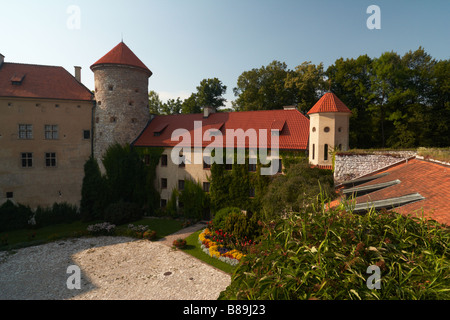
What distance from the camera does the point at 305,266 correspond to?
16.1 feet

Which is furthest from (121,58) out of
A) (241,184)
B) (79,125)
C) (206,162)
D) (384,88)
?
(384,88)

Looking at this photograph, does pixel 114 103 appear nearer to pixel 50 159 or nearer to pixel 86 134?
pixel 86 134

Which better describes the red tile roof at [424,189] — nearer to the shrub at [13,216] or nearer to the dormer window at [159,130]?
the dormer window at [159,130]

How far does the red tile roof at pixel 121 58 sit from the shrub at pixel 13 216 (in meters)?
16.8

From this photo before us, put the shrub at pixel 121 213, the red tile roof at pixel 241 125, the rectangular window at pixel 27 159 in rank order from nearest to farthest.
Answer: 1. the red tile roof at pixel 241 125
2. the shrub at pixel 121 213
3. the rectangular window at pixel 27 159

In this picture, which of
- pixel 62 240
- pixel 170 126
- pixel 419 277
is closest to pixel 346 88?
pixel 170 126

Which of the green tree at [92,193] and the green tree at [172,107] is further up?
the green tree at [172,107]

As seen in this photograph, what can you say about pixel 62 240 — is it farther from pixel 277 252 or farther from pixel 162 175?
pixel 277 252

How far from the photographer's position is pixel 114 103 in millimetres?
27797

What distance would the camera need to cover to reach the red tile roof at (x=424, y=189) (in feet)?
25.0

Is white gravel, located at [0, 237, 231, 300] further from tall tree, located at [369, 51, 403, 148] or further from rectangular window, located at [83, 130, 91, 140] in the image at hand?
tall tree, located at [369, 51, 403, 148]

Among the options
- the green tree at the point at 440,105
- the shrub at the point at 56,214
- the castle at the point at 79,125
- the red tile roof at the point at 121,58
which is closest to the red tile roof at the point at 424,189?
the castle at the point at 79,125

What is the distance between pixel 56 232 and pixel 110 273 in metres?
13.3
